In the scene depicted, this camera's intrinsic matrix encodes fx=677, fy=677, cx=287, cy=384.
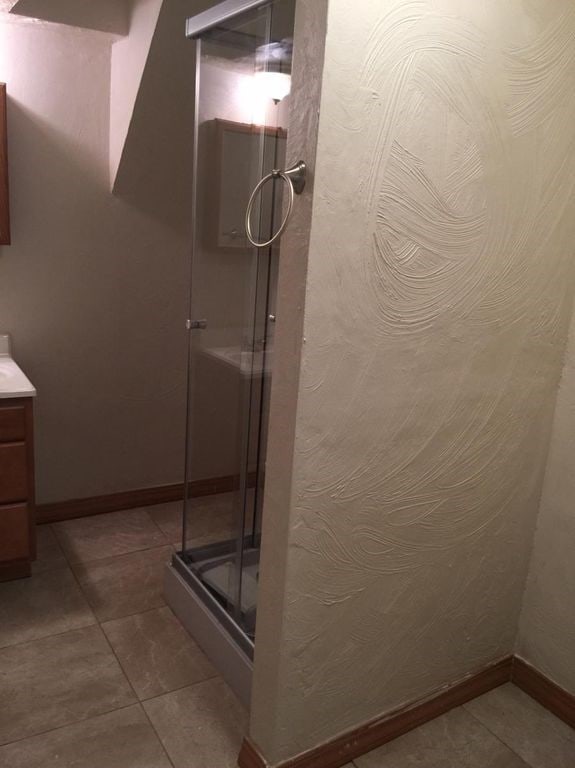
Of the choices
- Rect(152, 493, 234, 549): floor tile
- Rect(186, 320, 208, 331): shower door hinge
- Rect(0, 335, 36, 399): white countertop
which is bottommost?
Rect(152, 493, 234, 549): floor tile

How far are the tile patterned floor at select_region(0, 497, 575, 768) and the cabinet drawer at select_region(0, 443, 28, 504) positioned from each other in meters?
0.38

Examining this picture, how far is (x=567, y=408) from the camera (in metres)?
1.89

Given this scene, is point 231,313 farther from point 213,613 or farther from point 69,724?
point 69,724

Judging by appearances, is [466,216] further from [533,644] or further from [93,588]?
[93,588]

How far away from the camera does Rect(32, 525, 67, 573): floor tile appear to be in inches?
104

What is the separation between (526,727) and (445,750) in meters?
0.28

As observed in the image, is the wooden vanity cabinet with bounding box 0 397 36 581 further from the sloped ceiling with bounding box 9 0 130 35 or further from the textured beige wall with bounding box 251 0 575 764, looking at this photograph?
the sloped ceiling with bounding box 9 0 130 35

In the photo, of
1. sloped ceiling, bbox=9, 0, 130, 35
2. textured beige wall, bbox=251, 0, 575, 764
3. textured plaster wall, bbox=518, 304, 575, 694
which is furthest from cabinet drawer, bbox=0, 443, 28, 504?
textured plaster wall, bbox=518, 304, 575, 694

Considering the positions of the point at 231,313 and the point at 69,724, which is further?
the point at 231,313

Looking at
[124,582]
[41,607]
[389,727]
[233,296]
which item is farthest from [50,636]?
[233,296]

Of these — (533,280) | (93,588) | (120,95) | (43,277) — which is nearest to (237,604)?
(93,588)

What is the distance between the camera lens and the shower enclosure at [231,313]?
1.81 meters

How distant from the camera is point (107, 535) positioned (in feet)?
9.53

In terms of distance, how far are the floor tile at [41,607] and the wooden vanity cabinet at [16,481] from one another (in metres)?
0.13
